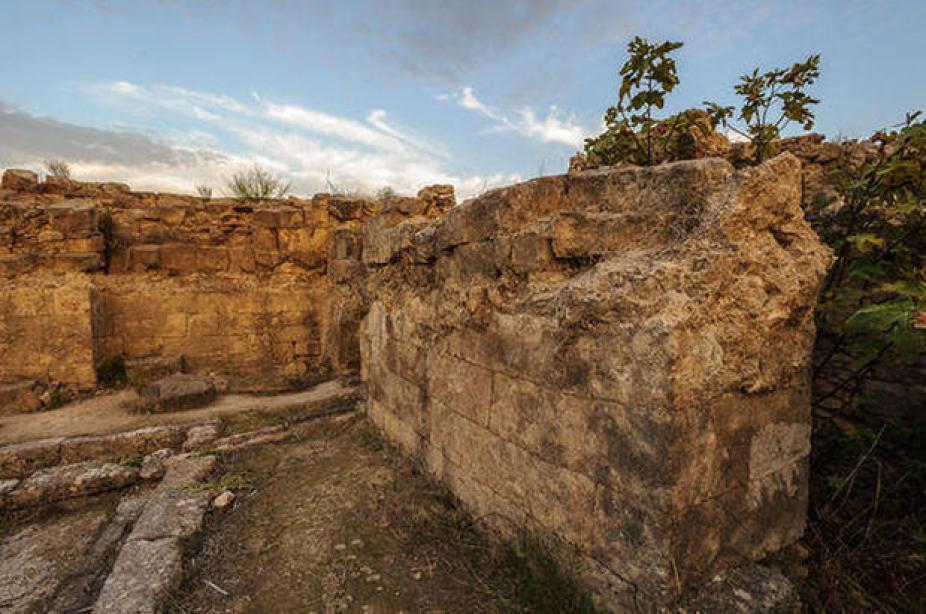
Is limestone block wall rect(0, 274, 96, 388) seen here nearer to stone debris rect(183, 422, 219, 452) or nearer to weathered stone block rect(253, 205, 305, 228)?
weathered stone block rect(253, 205, 305, 228)

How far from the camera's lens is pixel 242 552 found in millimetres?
2639

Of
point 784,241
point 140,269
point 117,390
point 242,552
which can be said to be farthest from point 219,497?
point 140,269

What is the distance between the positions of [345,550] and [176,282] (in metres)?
6.21

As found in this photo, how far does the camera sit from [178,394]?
217 inches

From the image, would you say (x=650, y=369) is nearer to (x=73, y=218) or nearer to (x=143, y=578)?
(x=143, y=578)

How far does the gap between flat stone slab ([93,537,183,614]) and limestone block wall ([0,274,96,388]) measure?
4.82m

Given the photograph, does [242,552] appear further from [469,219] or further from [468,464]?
[469,219]

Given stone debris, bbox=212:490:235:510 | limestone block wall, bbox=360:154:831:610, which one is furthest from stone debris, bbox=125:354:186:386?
limestone block wall, bbox=360:154:831:610

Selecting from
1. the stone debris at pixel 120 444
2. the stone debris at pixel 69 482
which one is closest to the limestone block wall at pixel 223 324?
the stone debris at pixel 120 444

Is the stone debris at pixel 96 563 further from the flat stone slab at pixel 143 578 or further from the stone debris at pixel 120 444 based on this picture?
the stone debris at pixel 120 444

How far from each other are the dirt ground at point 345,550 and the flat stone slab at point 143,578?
0.09 meters

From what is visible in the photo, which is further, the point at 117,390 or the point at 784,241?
the point at 117,390

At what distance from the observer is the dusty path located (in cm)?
487

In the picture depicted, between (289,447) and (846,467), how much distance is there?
4.02 metres
